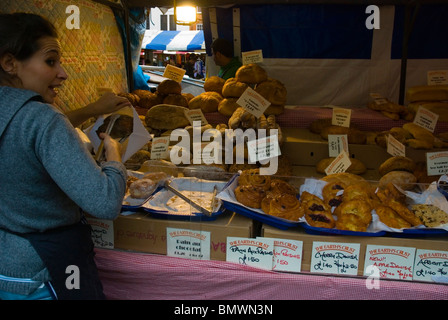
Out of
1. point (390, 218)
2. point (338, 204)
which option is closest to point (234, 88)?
point (338, 204)

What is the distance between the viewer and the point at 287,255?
1.70 m

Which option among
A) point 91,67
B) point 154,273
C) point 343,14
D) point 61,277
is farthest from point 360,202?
point 343,14

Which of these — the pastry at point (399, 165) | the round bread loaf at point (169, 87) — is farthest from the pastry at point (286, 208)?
the round bread loaf at point (169, 87)

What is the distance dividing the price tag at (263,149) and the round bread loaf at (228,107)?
3.45 ft

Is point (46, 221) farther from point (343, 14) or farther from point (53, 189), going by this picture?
point (343, 14)

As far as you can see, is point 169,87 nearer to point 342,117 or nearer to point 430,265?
point 342,117

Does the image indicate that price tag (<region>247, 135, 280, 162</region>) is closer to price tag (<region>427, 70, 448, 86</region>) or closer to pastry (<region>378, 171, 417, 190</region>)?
pastry (<region>378, 171, 417, 190</region>)

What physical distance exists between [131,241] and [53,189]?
649 millimetres

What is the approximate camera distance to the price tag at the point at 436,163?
7.29ft

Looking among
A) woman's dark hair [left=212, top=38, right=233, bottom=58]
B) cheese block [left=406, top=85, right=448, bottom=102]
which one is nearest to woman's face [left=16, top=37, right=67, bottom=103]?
woman's dark hair [left=212, top=38, right=233, bottom=58]

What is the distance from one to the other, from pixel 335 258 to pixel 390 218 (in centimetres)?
31

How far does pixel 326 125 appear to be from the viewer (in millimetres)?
3330

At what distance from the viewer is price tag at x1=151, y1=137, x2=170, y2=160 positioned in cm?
255
